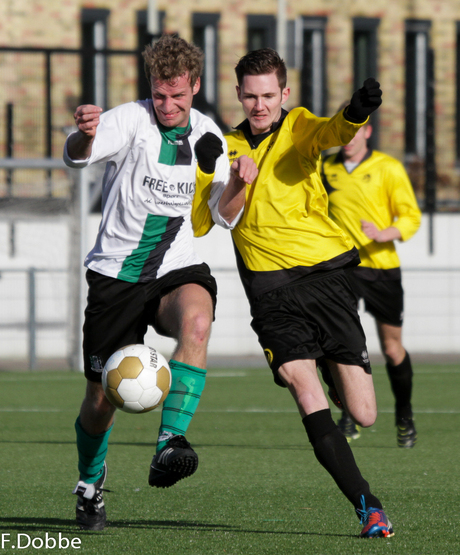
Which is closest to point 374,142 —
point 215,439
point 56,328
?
point 56,328

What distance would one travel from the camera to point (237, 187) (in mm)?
4668

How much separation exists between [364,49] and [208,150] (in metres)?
15.2

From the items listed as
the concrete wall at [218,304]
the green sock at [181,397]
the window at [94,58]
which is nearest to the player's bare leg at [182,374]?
the green sock at [181,397]

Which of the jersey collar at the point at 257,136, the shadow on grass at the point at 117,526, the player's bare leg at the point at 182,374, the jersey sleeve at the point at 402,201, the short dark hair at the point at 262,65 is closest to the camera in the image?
the player's bare leg at the point at 182,374

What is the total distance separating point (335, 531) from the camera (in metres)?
4.64

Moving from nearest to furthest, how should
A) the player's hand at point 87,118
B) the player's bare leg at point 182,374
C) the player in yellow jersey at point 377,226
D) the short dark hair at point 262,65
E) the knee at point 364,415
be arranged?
the player's bare leg at point 182,374 < the player's hand at point 87,118 < the knee at point 364,415 < the short dark hair at point 262,65 < the player in yellow jersey at point 377,226

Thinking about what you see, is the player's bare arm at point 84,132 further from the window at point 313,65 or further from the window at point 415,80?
the window at point 415,80

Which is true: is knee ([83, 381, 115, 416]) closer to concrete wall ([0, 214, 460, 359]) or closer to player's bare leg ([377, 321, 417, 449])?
player's bare leg ([377, 321, 417, 449])

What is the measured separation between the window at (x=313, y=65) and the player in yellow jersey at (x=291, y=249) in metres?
10.8

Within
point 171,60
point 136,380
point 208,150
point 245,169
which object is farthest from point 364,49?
point 136,380

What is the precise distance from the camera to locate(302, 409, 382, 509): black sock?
173 inches

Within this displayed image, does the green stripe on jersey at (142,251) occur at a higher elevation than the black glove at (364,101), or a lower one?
lower

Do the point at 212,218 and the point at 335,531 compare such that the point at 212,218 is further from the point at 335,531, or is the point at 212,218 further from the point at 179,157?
the point at 335,531

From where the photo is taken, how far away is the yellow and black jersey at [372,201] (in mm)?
7523
